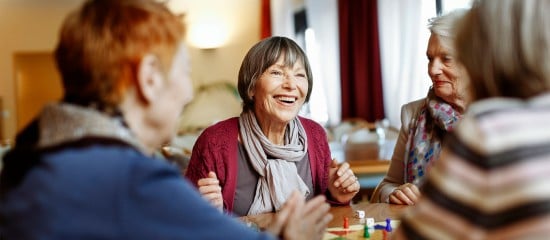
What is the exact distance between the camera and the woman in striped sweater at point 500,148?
35.2 inches

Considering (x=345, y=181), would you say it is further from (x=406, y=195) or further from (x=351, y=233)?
(x=351, y=233)

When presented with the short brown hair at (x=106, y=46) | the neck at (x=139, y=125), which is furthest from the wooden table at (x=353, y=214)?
the short brown hair at (x=106, y=46)

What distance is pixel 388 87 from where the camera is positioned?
6918 mm

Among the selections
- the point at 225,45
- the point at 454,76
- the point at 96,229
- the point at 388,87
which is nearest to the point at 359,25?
the point at 388,87

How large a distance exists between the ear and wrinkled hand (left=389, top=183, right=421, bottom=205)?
120 cm

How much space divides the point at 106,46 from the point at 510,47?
628 mm

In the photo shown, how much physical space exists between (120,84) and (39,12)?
9.91m

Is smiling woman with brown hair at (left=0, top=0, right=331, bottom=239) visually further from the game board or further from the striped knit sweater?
the game board

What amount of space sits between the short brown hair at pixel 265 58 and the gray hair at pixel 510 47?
3.95ft

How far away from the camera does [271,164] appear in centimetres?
215

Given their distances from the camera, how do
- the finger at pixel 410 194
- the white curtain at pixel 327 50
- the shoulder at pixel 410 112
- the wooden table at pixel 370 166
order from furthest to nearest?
the white curtain at pixel 327 50 → the wooden table at pixel 370 166 → the shoulder at pixel 410 112 → the finger at pixel 410 194

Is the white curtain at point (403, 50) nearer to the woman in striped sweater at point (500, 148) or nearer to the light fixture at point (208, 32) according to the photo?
the light fixture at point (208, 32)

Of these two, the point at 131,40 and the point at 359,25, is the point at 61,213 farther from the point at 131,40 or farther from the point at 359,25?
the point at 359,25

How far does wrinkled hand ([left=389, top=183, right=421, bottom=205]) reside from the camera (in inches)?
82.2
